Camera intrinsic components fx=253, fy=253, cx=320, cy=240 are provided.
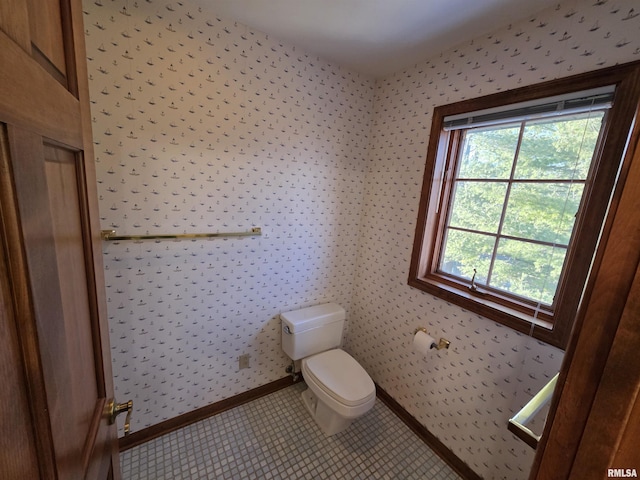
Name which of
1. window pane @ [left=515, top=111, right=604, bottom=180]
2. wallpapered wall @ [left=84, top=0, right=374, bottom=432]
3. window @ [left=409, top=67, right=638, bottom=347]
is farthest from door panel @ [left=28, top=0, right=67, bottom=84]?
window pane @ [left=515, top=111, right=604, bottom=180]

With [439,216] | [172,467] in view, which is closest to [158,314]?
[172,467]

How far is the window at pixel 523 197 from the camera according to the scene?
0.97 meters

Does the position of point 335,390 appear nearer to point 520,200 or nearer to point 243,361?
point 243,361

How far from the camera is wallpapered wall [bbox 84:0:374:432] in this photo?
116cm

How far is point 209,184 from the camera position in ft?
4.56

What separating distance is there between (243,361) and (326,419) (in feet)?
Answer: 2.14

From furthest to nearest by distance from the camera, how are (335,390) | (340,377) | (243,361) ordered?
(243,361) → (340,377) → (335,390)

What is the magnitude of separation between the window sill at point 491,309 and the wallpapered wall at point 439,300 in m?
0.05

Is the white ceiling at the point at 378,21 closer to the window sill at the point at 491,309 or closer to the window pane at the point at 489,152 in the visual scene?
the window pane at the point at 489,152

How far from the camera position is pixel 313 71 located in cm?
158

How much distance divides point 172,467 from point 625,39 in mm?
2712

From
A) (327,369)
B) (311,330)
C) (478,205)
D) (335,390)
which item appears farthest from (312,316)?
(478,205)

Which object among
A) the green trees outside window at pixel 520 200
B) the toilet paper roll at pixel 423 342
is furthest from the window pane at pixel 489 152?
the toilet paper roll at pixel 423 342

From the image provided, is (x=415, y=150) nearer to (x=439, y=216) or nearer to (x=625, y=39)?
(x=439, y=216)
